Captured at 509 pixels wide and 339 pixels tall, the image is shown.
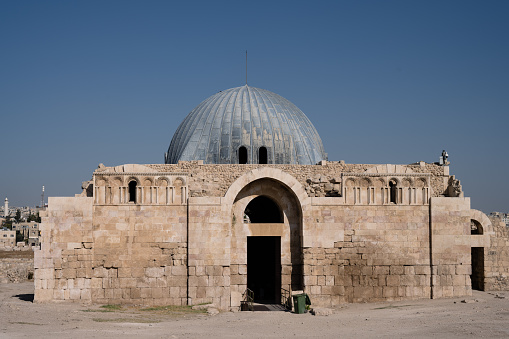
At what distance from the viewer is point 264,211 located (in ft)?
74.7

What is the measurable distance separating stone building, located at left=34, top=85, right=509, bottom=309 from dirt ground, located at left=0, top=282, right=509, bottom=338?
0.81 metres

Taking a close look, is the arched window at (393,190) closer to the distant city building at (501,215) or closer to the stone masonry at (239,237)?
the stone masonry at (239,237)

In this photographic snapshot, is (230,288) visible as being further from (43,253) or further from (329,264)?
(43,253)

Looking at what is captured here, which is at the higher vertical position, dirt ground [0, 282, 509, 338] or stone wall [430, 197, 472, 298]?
stone wall [430, 197, 472, 298]

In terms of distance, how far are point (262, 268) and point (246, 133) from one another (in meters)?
6.20

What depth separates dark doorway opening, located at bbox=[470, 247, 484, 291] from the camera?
21.3 meters

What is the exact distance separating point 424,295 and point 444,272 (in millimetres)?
1060

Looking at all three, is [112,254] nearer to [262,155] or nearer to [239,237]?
[239,237]

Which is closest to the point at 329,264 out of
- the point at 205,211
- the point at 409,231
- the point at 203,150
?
the point at 409,231

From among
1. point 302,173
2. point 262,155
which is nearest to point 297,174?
point 302,173

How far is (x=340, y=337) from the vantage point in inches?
543

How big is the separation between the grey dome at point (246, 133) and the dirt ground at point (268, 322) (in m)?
8.85

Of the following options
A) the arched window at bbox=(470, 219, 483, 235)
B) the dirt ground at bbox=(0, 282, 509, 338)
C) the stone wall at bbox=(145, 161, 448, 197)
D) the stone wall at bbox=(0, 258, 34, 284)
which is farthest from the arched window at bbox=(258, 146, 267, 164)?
the stone wall at bbox=(0, 258, 34, 284)

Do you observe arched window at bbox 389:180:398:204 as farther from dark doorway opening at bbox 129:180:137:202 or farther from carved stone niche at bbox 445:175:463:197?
dark doorway opening at bbox 129:180:137:202
